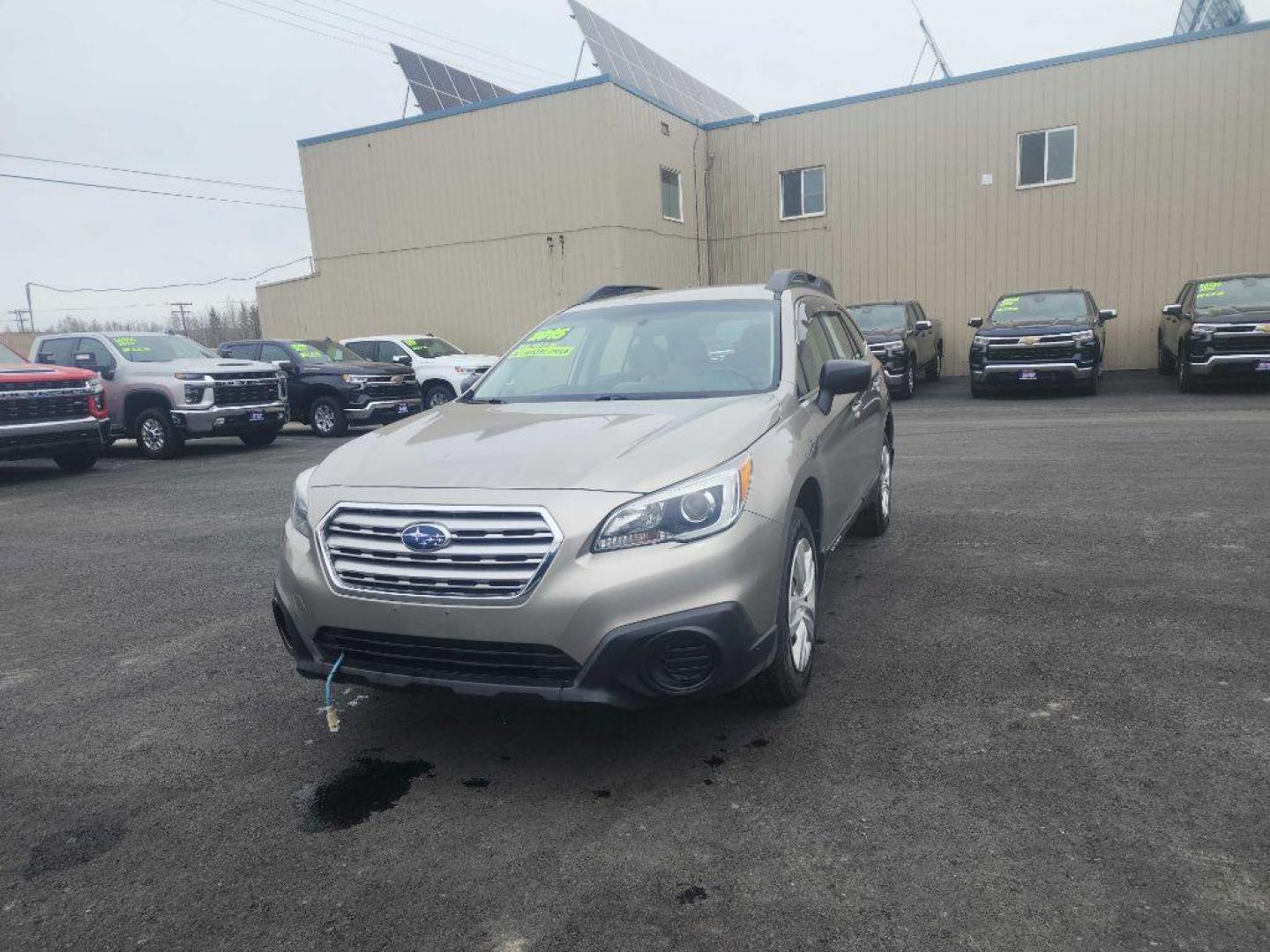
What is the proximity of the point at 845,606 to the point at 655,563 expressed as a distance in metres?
2.30

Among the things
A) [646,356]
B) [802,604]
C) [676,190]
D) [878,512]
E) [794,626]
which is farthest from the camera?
[676,190]

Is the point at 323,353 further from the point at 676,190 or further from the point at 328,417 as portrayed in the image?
the point at 676,190

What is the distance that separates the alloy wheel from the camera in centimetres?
356

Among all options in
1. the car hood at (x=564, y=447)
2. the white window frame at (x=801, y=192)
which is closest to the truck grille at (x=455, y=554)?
the car hood at (x=564, y=447)

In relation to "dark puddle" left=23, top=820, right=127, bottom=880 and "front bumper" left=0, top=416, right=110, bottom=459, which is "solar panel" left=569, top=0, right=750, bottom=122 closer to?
"front bumper" left=0, top=416, right=110, bottom=459

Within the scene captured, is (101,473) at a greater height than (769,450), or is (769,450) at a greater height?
(769,450)

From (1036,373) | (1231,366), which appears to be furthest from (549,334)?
(1231,366)

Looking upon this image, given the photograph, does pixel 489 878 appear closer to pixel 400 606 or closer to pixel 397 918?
pixel 397 918

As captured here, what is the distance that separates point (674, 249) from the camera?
2289 cm

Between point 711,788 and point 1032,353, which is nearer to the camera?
point 711,788

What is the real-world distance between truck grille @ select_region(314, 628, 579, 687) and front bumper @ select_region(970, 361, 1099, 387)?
571 inches

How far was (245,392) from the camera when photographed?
13.6 metres

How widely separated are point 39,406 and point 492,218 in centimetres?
1284

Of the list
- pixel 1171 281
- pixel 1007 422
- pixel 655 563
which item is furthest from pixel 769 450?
pixel 1171 281
